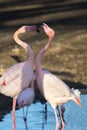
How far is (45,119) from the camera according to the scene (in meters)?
7.89

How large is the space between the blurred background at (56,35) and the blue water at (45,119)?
43 cm

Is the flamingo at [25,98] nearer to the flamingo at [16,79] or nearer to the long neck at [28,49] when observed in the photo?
the flamingo at [16,79]

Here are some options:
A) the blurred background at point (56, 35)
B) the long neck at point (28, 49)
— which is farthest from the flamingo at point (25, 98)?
the blurred background at point (56, 35)

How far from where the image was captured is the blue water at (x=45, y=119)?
7.62 meters

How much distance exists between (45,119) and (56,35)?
5903 mm

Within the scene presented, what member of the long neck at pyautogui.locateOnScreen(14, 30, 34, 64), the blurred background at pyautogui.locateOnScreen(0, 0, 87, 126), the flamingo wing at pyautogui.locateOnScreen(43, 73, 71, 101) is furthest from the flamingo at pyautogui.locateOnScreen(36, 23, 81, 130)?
the blurred background at pyautogui.locateOnScreen(0, 0, 87, 126)

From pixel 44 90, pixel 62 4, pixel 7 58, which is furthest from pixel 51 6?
pixel 44 90

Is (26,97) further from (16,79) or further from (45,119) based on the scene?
(45,119)

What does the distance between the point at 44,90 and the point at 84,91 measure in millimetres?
1664

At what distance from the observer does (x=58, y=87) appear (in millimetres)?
7523

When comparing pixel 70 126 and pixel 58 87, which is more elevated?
pixel 58 87

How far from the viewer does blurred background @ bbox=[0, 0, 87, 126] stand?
10.6 metres

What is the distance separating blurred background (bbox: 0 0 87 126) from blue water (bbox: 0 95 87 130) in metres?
0.43

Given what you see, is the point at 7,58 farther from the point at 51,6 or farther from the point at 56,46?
the point at 51,6
